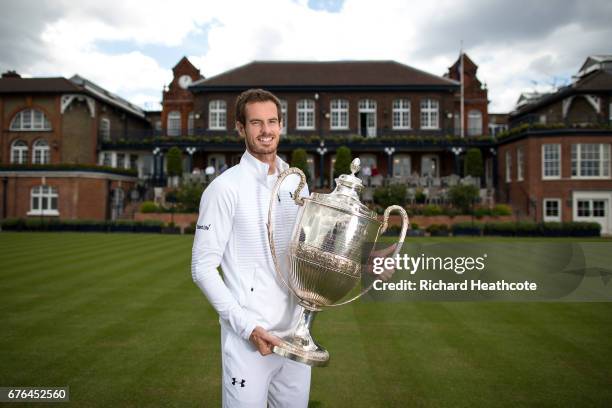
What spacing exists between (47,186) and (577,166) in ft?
109

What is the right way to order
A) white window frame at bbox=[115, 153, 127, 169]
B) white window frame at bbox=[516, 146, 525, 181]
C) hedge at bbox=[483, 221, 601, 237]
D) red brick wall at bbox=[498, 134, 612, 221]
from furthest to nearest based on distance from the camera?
white window frame at bbox=[115, 153, 127, 169], white window frame at bbox=[516, 146, 525, 181], red brick wall at bbox=[498, 134, 612, 221], hedge at bbox=[483, 221, 601, 237]

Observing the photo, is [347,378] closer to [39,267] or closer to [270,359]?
[270,359]

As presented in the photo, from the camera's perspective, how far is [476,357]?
5.25 metres

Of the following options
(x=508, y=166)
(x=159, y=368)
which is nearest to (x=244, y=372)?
(x=159, y=368)

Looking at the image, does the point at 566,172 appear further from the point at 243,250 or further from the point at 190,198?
the point at 243,250

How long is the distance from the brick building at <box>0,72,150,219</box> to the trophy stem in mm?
30418

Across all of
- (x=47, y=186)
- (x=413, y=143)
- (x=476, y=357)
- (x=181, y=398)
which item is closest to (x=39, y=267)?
(x=181, y=398)

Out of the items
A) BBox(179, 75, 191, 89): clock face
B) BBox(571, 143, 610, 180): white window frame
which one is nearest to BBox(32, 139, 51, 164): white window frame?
BBox(179, 75, 191, 89): clock face

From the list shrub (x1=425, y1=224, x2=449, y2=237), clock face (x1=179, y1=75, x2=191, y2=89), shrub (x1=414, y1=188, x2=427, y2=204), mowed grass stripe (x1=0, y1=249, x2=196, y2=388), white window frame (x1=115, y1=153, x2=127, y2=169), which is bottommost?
mowed grass stripe (x1=0, y1=249, x2=196, y2=388)

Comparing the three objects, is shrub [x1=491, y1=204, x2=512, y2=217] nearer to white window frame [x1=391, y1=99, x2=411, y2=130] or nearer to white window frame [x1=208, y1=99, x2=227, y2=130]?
white window frame [x1=391, y1=99, x2=411, y2=130]

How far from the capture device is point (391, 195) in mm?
25312

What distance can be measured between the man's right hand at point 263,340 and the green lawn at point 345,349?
2.31 meters

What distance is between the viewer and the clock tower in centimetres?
4009

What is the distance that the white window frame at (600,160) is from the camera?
86.4 ft
